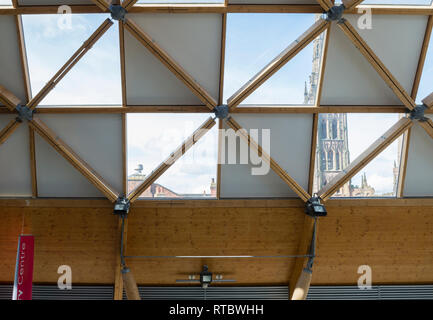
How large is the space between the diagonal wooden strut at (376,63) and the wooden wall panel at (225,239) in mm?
3906

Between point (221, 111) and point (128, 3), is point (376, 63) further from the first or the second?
point (128, 3)

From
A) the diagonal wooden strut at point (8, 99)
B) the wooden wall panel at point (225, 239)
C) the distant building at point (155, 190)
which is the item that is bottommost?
the wooden wall panel at point (225, 239)

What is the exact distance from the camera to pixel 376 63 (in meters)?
9.80

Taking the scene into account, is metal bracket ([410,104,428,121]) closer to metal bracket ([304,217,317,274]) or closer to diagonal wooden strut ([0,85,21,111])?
metal bracket ([304,217,317,274])

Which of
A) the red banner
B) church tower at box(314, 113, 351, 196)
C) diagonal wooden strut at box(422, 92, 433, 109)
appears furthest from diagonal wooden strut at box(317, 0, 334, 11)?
the red banner

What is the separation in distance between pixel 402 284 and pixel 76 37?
15325 millimetres

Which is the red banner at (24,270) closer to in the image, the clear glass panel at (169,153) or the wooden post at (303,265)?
the clear glass panel at (169,153)

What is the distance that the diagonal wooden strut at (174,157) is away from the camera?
34.8 feet

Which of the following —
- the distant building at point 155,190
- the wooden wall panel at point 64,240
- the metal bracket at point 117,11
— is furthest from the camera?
the wooden wall panel at point 64,240

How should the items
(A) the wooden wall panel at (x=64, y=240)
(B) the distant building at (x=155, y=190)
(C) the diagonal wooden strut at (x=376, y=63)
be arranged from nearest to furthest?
(C) the diagonal wooden strut at (x=376, y=63) → (B) the distant building at (x=155, y=190) → (A) the wooden wall panel at (x=64, y=240)

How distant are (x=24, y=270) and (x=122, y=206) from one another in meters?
3.77

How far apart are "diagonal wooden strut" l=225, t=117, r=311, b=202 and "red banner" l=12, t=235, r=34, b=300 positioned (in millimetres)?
8006

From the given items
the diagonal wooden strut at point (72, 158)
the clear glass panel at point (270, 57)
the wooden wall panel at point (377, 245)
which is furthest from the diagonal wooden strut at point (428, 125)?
the diagonal wooden strut at point (72, 158)

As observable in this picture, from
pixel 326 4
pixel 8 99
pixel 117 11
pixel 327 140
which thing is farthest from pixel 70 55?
pixel 327 140
